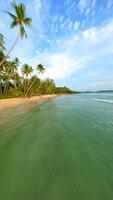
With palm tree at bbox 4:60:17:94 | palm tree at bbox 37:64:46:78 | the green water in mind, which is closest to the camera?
the green water

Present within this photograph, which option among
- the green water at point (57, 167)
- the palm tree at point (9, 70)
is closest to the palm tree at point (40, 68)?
the palm tree at point (9, 70)

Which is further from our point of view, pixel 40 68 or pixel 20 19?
pixel 40 68

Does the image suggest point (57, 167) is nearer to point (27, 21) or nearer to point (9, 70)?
point (27, 21)

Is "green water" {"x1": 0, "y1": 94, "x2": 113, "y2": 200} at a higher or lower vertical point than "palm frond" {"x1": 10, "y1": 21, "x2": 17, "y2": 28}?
lower

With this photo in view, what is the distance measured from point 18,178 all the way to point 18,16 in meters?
25.6

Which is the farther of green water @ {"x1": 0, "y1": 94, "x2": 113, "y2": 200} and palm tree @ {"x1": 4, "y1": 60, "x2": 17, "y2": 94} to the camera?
palm tree @ {"x1": 4, "y1": 60, "x2": 17, "y2": 94}

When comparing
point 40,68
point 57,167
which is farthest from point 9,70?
point 57,167

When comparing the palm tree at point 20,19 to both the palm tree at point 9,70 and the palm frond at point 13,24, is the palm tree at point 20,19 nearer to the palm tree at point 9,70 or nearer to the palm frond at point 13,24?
the palm frond at point 13,24

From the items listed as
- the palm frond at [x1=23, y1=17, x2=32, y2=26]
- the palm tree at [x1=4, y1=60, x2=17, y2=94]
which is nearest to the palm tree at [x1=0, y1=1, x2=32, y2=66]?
the palm frond at [x1=23, y1=17, x2=32, y2=26]

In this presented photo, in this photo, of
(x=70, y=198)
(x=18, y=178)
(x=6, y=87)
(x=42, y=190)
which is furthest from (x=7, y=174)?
(x=6, y=87)

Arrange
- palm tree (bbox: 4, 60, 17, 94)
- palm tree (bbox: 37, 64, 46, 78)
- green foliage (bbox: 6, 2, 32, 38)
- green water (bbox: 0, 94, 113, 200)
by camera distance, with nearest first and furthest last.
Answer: green water (bbox: 0, 94, 113, 200), green foliage (bbox: 6, 2, 32, 38), palm tree (bbox: 4, 60, 17, 94), palm tree (bbox: 37, 64, 46, 78)

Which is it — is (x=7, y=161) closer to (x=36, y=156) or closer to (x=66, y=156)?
(x=36, y=156)

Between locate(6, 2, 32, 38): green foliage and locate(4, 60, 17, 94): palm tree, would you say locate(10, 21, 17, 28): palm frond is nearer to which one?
locate(6, 2, 32, 38): green foliage

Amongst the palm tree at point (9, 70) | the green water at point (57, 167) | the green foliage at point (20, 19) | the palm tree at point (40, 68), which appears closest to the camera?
the green water at point (57, 167)
